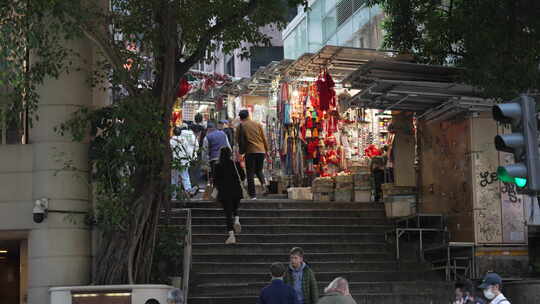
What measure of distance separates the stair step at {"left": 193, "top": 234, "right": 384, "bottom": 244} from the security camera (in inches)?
131

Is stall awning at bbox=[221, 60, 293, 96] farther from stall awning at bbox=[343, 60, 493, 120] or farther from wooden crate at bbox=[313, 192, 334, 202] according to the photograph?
stall awning at bbox=[343, 60, 493, 120]

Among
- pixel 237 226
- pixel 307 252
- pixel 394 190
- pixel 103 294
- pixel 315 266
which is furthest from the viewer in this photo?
→ pixel 394 190

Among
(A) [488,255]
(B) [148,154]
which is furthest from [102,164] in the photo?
(A) [488,255]

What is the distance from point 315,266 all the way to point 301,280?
4.27 meters

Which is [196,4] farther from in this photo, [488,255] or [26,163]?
[488,255]

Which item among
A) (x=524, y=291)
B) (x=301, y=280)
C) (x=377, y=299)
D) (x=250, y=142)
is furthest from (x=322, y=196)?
(x=301, y=280)

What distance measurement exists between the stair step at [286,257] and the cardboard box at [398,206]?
1.47 m

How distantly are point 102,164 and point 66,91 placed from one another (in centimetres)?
132

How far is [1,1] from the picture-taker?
43.8ft

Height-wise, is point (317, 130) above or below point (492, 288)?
above

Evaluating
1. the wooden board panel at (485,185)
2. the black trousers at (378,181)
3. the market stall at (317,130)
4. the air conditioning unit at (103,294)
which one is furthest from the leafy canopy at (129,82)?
the market stall at (317,130)

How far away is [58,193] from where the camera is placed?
14812 millimetres

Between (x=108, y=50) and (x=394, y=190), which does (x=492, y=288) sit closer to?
(x=108, y=50)

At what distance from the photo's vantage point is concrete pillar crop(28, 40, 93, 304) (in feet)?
48.2
